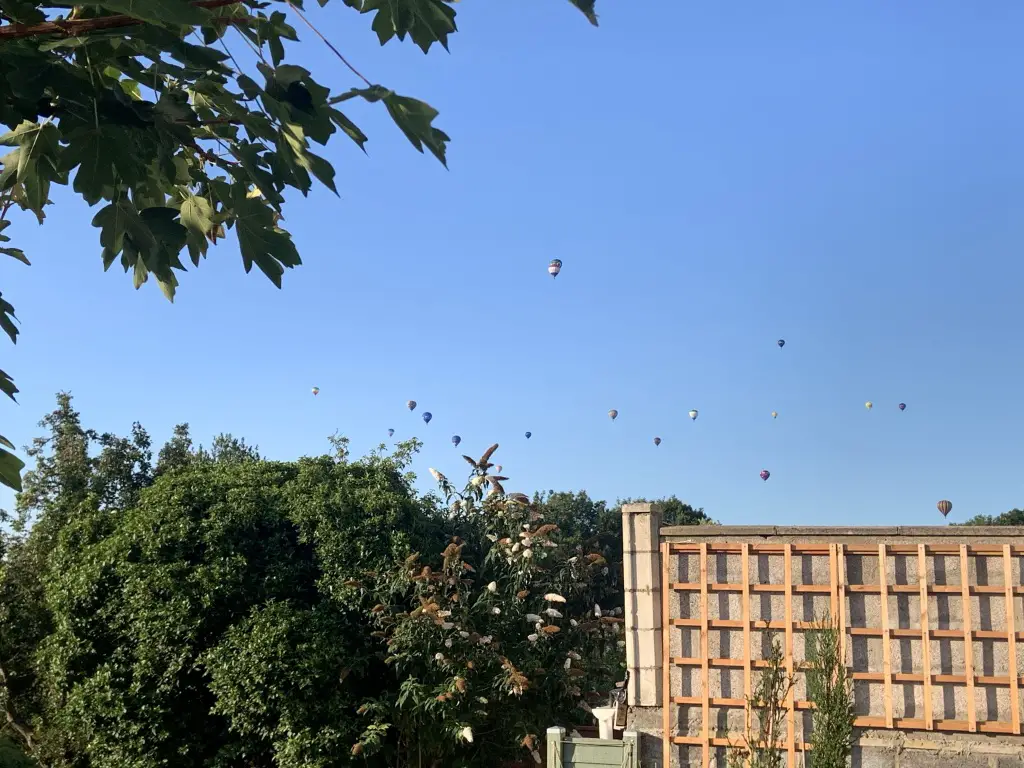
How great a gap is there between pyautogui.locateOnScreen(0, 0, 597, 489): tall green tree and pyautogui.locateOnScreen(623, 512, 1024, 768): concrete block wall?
5227 millimetres

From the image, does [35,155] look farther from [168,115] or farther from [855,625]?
[855,625]

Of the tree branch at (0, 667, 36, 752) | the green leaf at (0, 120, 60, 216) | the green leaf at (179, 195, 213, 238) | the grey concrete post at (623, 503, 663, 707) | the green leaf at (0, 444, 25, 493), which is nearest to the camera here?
the green leaf at (0, 444, 25, 493)

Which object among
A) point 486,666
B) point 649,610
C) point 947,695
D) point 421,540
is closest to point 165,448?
point 421,540

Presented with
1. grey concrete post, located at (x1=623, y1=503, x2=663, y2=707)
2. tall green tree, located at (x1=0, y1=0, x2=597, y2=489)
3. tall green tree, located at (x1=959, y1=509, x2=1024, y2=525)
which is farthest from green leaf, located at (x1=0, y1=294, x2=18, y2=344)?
tall green tree, located at (x1=959, y1=509, x2=1024, y2=525)

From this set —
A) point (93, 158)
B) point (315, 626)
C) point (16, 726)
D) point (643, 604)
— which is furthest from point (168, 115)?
point (16, 726)

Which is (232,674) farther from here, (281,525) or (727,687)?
(727,687)

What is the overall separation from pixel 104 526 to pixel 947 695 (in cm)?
791

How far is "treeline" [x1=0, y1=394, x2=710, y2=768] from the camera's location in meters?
7.86

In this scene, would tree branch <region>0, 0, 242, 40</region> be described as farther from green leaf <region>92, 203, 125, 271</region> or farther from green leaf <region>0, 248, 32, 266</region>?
green leaf <region>0, 248, 32, 266</region>

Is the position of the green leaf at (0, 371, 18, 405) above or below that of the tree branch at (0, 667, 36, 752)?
above

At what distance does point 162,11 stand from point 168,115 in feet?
1.74

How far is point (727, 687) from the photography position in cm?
657

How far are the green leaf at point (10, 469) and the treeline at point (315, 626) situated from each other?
235 inches

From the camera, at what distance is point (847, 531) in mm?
6586
